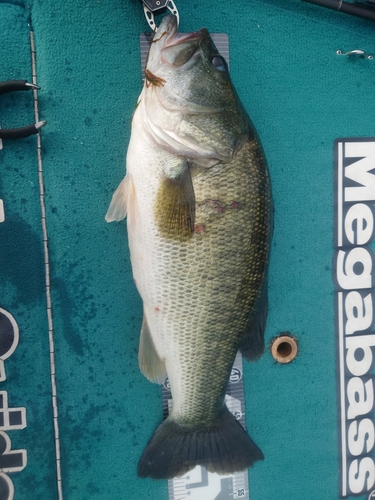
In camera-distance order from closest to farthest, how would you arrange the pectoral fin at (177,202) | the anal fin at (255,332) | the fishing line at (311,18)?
the pectoral fin at (177,202) → the anal fin at (255,332) → the fishing line at (311,18)

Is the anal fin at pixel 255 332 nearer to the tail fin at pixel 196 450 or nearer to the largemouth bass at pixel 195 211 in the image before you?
the largemouth bass at pixel 195 211

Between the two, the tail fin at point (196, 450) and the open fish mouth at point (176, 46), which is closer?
the open fish mouth at point (176, 46)

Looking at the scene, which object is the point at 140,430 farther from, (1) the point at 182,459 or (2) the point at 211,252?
(2) the point at 211,252

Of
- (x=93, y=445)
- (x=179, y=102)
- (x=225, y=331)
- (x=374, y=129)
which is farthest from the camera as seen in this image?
(x=374, y=129)

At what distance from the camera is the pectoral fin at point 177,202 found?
1.06 m

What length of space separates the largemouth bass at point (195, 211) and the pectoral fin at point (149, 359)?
0.01 meters

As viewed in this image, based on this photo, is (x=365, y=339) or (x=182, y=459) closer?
(x=182, y=459)

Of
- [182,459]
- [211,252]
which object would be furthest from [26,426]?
[211,252]

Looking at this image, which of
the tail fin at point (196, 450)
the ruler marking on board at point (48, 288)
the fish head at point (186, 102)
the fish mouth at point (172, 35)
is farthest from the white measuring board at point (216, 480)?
the fish mouth at point (172, 35)

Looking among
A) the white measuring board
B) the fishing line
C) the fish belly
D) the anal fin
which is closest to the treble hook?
the fishing line

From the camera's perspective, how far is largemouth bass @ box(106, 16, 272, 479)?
1.06 metres

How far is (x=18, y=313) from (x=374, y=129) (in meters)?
1.38

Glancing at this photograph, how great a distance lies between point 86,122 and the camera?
1.30 metres

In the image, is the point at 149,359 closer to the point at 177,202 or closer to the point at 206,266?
the point at 206,266
